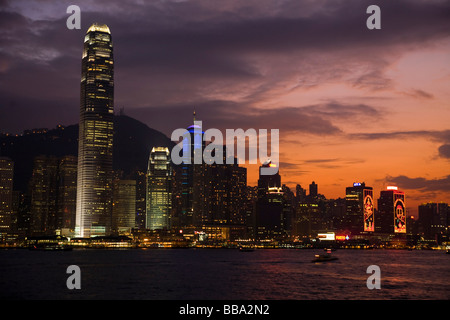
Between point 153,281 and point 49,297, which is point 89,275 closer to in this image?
point 153,281

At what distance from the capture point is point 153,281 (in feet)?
324
